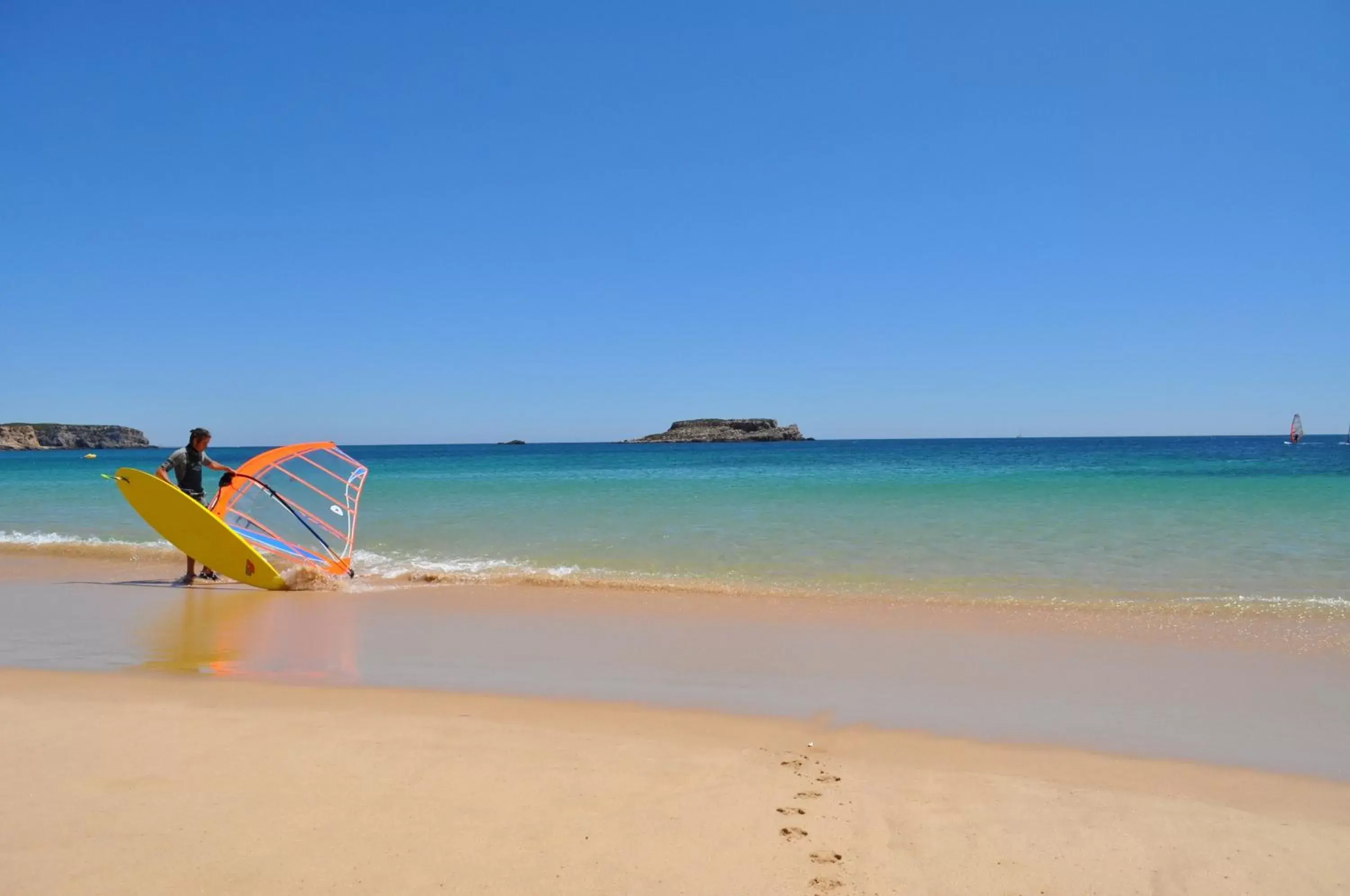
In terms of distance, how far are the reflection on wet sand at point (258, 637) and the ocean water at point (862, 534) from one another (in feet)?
4.93

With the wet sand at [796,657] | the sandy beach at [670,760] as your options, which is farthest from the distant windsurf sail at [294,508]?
the sandy beach at [670,760]

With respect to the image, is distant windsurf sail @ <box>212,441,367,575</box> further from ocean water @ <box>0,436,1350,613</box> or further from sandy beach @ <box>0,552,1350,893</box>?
sandy beach @ <box>0,552,1350,893</box>

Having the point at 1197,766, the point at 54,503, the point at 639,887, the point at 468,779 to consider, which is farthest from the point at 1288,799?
the point at 54,503

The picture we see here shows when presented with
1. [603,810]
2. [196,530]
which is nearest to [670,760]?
[603,810]

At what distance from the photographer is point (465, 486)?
81.0ft

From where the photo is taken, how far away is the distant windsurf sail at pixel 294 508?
8492 mm

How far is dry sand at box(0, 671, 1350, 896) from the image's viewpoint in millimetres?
2426

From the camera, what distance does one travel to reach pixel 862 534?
11.4 meters

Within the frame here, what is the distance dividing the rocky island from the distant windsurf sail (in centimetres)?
10634

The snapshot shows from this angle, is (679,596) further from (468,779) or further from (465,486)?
(465,486)

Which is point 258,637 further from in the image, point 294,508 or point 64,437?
point 64,437

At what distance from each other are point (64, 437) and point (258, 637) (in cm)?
12788

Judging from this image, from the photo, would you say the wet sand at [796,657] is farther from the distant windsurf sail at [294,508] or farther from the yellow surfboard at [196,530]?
the distant windsurf sail at [294,508]

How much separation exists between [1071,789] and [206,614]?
21.0 ft
